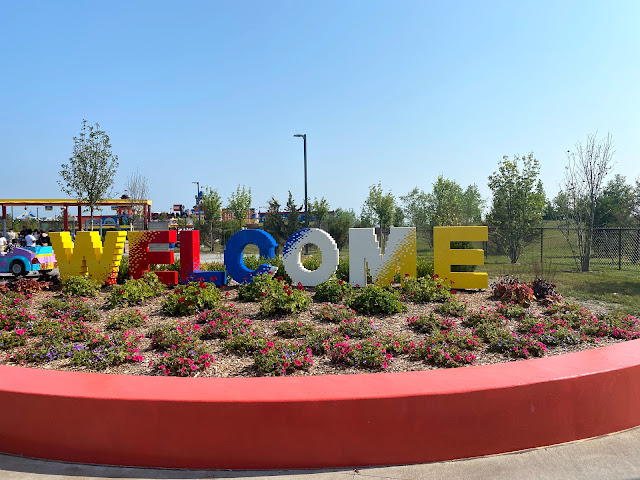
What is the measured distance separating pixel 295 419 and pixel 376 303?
4396 millimetres

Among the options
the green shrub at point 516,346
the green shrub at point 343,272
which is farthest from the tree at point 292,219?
the green shrub at point 516,346

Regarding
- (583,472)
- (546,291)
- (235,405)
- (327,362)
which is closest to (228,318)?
(327,362)

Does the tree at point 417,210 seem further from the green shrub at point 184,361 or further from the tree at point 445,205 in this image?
the green shrub at point 184,361

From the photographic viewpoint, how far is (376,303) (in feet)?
25.6

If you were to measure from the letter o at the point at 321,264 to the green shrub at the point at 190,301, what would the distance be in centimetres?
279

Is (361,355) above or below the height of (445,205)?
below

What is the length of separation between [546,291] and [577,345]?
322 centimetres

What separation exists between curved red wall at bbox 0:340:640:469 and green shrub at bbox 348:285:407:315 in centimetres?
366

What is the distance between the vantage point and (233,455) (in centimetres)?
361

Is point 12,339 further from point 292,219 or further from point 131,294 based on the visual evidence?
point 292,219

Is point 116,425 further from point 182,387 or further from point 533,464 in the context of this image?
point 533,464

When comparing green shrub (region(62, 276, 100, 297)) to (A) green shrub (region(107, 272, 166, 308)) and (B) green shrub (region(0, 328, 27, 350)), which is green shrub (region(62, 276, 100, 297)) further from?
(B) green shrub (region(0, 328, 27, 350))

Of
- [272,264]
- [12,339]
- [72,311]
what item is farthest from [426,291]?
[12,339]

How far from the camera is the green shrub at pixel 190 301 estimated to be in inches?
305
